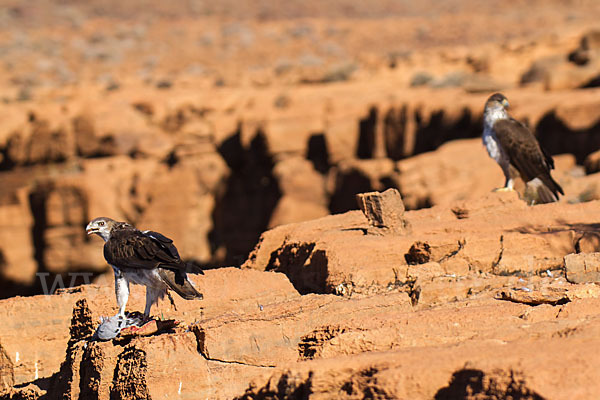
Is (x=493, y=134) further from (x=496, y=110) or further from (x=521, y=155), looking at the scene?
(x=521, y=155)

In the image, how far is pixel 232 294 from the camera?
28.2 feet

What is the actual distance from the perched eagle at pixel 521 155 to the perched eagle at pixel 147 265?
614 cm

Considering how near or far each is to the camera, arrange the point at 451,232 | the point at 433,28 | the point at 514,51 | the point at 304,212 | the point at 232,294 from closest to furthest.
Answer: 1. the point at 232,294
2. the point at 451,232
3. the point at 304,212
4. the point at 514,51
5. the point at 433,28

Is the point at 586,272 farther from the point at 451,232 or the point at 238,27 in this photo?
the point at 238,27

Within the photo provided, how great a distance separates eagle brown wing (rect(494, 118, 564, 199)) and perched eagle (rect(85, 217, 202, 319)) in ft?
21.5

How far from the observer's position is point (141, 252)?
7.28 metres

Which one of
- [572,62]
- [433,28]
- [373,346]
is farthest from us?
[433,28]

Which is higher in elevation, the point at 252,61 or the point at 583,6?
the point at 583,6

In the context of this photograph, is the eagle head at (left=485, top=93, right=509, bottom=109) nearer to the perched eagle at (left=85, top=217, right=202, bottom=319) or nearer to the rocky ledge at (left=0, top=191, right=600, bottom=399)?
the rocky ledge at (left=0, top=191, right=600, bottom=399)

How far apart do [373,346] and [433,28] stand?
2073 inches

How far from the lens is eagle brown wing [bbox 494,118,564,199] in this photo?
→ 1214cm

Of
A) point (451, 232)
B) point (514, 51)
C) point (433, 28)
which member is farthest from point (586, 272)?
point (433, 28)

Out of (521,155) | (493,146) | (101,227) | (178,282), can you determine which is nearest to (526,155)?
(521,155)

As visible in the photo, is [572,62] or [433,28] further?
[433,28]
